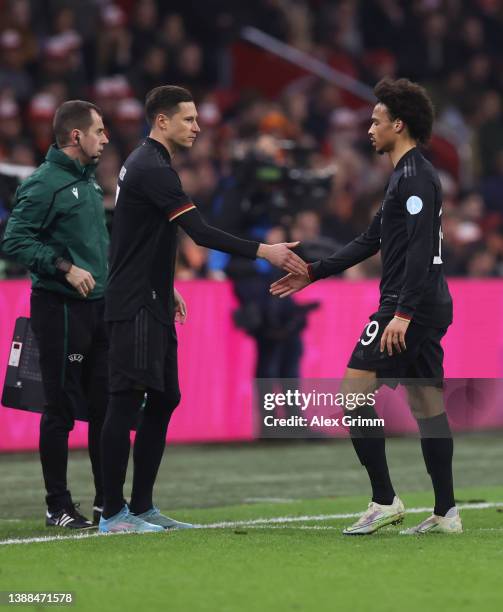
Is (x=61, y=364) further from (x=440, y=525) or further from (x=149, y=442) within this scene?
(x=440, y=525)

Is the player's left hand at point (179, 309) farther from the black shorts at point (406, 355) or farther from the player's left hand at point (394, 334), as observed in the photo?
the player's left hand at point (394, 334)

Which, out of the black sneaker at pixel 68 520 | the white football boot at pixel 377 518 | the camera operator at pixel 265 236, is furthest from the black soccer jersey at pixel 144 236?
the camera operator at pixel 265 236

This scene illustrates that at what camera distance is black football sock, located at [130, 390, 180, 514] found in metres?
7.58

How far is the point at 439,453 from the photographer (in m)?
7.16

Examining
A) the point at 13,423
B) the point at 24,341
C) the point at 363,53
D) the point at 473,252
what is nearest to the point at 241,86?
the point at 363,53

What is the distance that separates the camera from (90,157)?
26.3ft

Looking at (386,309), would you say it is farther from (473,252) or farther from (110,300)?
(473,252)

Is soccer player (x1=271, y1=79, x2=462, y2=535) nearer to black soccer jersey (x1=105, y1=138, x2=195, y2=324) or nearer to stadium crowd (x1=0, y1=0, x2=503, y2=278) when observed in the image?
black soccer jersey (x1=105, y1=138, x2=195, y2=324)

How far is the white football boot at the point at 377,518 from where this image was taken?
23.7 ft

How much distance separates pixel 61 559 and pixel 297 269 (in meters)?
Result: 1.90

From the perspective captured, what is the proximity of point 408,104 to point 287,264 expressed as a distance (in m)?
0.95

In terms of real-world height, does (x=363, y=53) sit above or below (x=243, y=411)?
above

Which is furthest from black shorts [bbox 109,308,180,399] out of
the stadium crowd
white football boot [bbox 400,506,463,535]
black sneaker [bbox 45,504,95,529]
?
the stadium crowd

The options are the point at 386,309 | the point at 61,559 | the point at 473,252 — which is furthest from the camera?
the point at 473,252
